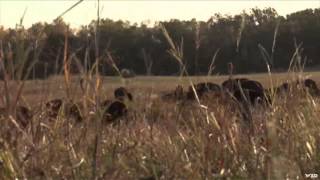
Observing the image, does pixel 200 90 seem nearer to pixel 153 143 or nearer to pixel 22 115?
pixel 153 143

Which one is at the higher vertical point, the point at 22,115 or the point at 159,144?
the point at 22,115

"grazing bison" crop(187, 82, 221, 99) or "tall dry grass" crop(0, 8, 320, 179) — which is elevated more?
"grazing bison" crop(187, 82, 221, 99)

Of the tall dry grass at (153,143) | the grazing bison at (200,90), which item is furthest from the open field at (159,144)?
the grazing bison at (200,90)

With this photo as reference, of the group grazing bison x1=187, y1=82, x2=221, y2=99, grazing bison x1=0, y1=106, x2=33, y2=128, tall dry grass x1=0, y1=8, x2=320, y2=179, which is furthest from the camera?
grazing bison x1=187, y1=82, x2=221, y2=99

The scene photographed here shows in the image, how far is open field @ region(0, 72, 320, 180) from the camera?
123 inches

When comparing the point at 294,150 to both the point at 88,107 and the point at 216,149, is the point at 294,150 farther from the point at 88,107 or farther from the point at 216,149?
the point at 88,107

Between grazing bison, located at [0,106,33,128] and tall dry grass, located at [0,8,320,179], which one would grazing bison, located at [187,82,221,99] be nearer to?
tall dry grass, located at [0,8,320,179]

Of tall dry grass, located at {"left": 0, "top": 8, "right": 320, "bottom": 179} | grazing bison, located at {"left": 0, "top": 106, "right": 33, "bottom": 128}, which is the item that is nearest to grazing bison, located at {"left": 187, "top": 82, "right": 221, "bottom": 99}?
tall dry grass, located at {"left": 0, "top": 8, "right": 320, "bottom": 179}

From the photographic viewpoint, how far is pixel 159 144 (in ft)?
12.5

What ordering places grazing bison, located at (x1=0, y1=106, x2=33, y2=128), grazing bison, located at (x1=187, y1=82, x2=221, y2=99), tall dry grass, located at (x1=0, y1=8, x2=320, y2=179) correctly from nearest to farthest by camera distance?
tall dry grass, located at (x1=0, y1=8, x2=320, y2=179)
grazing bison, located at (x1=0, y1=106, x2=33, y2=128)
grazing bison, located at (x1=187, y1=82, x2=221, y2=99)

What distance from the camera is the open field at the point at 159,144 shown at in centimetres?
313

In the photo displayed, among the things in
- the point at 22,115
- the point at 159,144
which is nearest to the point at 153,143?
the point at 159,144

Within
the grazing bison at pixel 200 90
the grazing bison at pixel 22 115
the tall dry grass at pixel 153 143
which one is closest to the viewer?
the tall dry grass at pixel 153 143

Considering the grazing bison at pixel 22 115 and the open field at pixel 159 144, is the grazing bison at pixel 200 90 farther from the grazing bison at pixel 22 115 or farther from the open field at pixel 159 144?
the grazing bison at pixel 22 115
